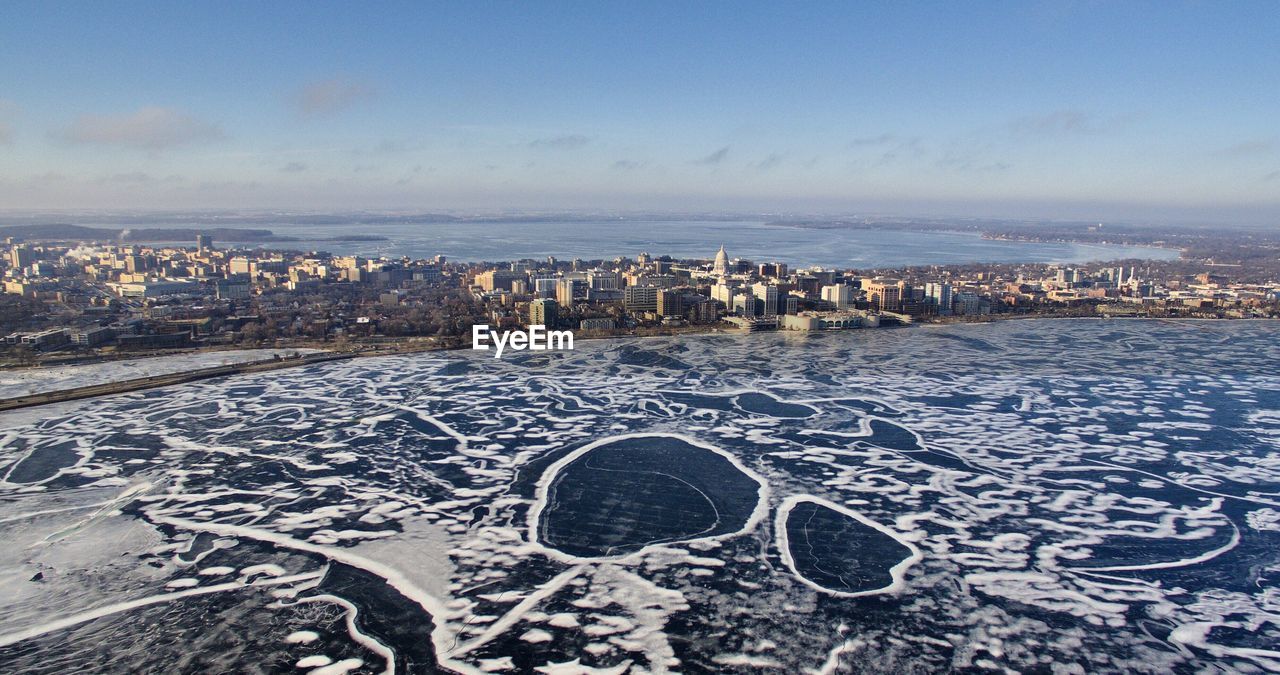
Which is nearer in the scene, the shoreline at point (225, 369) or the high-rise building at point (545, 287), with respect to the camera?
the shoreline at point (225, 369)

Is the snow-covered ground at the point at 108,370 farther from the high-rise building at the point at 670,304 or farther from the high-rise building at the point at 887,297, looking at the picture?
the high-rise building at the point at 887,297

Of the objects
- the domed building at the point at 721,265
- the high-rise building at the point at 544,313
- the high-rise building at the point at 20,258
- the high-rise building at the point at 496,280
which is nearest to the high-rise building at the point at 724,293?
the domed building at the point at 721,265

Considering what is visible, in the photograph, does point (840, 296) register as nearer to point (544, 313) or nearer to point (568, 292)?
point (568, 292)

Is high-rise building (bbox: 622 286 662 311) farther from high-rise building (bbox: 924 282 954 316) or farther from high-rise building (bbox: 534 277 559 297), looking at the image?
high-rise building (bbox: 924 282 954 316)

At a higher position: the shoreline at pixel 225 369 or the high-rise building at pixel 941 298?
the high-rise building at pixel 941 298

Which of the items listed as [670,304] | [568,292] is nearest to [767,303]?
[670,304]

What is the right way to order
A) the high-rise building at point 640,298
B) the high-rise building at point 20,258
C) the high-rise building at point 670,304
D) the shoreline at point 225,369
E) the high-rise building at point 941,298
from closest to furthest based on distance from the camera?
the shoreline at point 225,369
the high-rise building at point 670,304
the high-rise building at point 640,298
the high-rise building at point 941,298
the high-rise building at point 20,258

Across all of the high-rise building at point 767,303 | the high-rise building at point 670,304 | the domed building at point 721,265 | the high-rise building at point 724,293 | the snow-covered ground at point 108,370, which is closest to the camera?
the snow-covered ground at point 108,370
